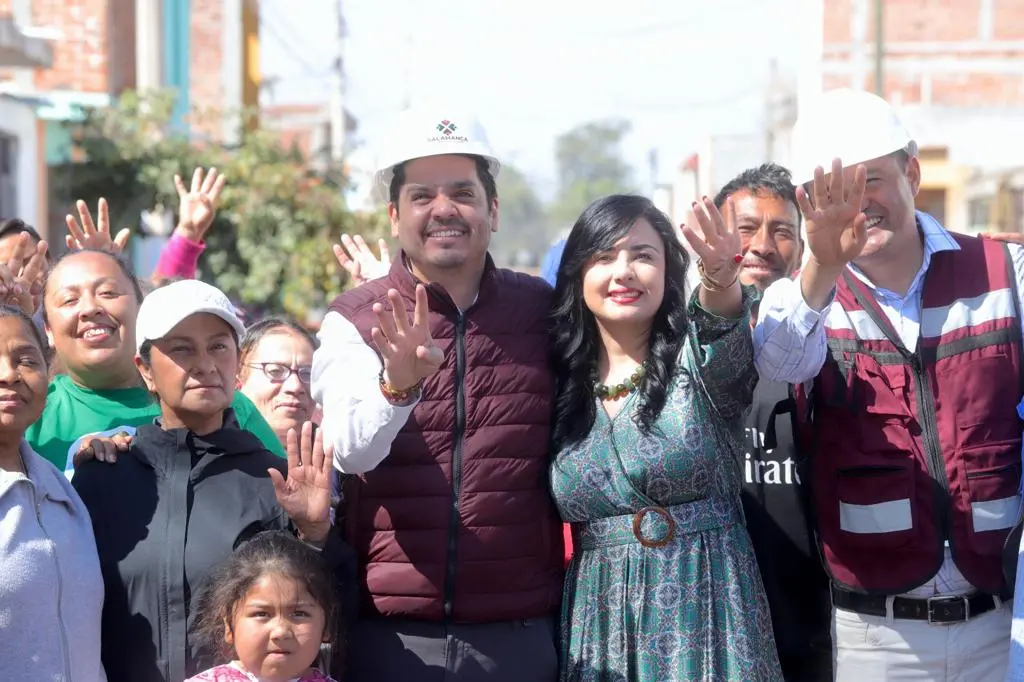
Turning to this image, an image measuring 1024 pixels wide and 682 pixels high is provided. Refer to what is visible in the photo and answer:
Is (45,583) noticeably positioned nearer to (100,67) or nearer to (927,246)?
(927,246)

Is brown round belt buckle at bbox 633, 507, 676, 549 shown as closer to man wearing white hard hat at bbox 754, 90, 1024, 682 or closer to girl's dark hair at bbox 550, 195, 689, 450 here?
girl's dark hair at bbox 550, 195, 689, 450

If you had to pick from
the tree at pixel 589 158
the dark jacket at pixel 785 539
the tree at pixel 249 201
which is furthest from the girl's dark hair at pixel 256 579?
the tree at pixel 589 158

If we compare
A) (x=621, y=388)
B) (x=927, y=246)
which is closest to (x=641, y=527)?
(x=621, y=388)

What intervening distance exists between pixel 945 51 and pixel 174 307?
2292 cm

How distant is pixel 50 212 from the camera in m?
15.2

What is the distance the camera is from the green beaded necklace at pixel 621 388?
3730 millimetres

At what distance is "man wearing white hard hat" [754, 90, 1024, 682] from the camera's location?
376cm

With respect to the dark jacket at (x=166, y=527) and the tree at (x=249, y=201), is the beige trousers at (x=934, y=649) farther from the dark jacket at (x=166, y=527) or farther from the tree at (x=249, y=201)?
the tree at (x=249, y=201)

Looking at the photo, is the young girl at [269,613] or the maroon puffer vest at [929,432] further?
the maroon puffer vest at [929,432]

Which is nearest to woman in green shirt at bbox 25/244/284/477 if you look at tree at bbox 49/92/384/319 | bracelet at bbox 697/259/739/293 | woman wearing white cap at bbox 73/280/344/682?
woman wearing white cap at bbox 73/280/344/682

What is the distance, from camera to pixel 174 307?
373 cm

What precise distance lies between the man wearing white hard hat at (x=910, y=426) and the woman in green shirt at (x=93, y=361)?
5.81 feet

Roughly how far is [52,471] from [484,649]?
121 cm

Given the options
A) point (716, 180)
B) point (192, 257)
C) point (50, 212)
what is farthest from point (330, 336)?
point (716, 180)
